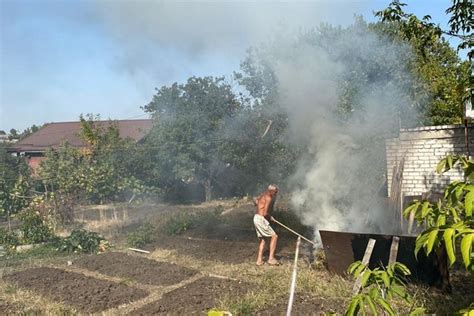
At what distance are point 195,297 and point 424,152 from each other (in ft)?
19.9

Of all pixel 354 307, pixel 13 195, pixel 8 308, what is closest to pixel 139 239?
pixel 8 308

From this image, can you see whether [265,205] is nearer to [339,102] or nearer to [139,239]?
[339,102]

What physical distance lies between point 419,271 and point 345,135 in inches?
185

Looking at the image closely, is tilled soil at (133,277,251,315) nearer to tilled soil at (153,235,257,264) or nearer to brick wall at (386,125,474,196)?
tilled soil at (153,235,257,264)

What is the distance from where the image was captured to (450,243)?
1.33 metres

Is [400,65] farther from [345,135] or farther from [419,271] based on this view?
[419,271]

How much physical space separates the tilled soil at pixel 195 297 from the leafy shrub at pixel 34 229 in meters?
6.08

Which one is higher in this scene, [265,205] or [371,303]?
[371,303]

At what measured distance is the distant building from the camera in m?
29.2

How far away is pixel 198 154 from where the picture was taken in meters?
17.5

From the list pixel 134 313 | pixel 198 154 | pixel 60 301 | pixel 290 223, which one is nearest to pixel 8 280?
pixel 60 301

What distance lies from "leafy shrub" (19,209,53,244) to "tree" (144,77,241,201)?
6.84 m

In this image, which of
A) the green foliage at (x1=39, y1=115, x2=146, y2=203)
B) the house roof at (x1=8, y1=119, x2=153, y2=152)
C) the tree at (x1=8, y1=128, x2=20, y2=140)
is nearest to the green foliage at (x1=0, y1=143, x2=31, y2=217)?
the green foliage at (x1=39, y1=115, x2=146, y2=203)

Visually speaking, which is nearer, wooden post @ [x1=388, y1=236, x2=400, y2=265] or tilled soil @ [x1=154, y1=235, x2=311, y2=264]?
wooden post @ [x1=388, y1=236, x2=400, y2=265]
